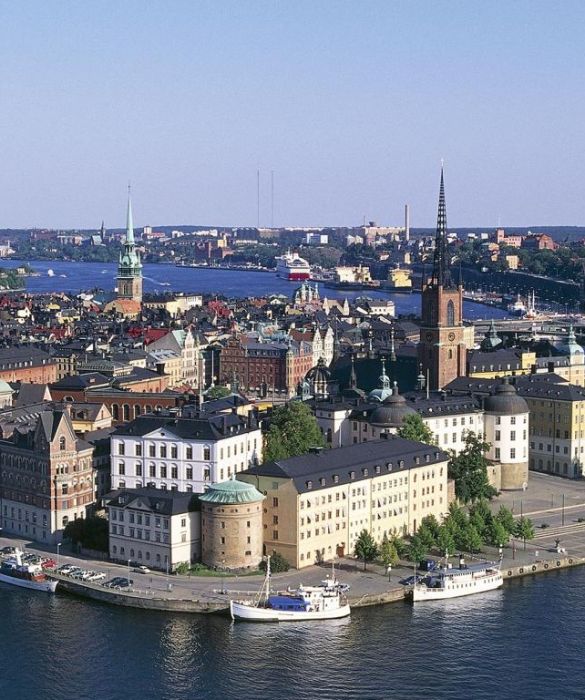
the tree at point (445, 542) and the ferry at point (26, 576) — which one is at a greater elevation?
the tree at point (445, 542)

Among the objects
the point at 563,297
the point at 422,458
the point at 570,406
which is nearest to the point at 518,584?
the point at 422,458

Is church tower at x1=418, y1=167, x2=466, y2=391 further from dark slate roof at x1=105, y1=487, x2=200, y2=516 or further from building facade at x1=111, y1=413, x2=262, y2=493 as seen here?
dark slate roof at x1=105, y1=487, x2=200, y2=516

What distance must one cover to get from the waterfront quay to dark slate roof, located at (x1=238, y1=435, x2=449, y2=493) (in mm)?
3168

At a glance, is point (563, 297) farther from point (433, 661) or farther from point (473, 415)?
point (433, 661)

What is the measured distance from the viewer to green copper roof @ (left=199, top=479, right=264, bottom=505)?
1935 inches

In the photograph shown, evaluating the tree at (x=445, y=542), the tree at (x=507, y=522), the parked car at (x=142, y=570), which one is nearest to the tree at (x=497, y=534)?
the tree at (x=507, y=522)

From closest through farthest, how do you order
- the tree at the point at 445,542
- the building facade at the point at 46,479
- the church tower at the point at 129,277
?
the tree at the point at 445,542 → the building facade at the point at 46,479 → the church tower at the point at 129,277

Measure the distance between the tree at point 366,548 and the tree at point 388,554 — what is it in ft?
1.00

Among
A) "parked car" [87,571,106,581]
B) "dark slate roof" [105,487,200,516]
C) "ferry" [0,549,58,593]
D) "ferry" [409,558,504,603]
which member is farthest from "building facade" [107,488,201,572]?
"ferry" [409,558,504,603]

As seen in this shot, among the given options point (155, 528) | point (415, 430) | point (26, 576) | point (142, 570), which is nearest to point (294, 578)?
point (155, 528)

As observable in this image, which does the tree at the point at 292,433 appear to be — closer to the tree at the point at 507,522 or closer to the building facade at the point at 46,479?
the building facade at the point at 46,479

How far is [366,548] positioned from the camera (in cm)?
5028

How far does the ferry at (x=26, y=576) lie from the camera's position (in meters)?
49.0

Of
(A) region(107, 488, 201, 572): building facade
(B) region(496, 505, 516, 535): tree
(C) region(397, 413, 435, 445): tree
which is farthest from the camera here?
(C) region(397, 413, 435, 445): tree
